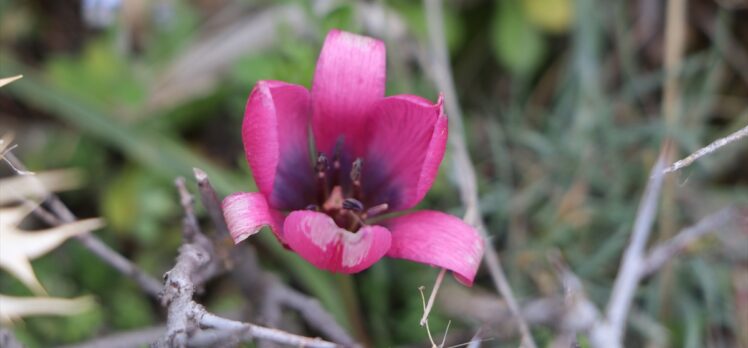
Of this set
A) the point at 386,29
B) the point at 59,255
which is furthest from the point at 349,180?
the point at 59,255

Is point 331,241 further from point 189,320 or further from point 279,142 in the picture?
point 279,142

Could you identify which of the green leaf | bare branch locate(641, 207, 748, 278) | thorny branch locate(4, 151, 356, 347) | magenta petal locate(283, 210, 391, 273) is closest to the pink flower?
magenta petal locate(283, 210, 391, 273)

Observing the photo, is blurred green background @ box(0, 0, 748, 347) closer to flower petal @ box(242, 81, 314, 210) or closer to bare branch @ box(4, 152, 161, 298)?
bare branch @ box(4, 152, 161, 298)

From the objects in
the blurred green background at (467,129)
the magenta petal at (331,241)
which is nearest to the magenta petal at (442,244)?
the magenta petal at (331,241)

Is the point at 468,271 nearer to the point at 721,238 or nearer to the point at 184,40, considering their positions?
the point at 721,238

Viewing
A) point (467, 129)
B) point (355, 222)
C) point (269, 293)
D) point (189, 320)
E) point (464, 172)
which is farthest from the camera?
point (467, 129)

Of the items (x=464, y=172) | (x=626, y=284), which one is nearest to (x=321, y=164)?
(x=464, y=172)

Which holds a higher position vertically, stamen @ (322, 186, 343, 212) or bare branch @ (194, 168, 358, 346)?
stamen @ (322, 186, 343, 212)

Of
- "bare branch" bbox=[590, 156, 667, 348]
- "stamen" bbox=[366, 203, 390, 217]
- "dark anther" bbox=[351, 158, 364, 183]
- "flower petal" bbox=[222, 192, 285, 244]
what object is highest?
"flower petal" bbox=[222, 192, 285, 244]
